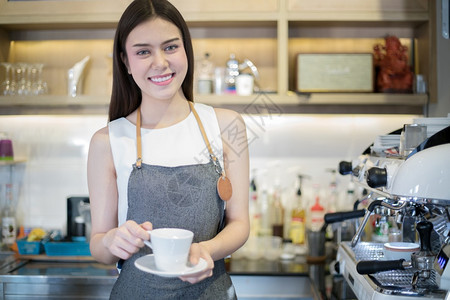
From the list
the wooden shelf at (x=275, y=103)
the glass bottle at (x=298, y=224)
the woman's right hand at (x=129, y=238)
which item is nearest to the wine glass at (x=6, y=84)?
the wooden shelf at (x=275, y=103)

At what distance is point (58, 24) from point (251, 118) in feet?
3.51

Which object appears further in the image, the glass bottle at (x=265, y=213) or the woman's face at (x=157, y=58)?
the glass bottle at (x=265, y=213)

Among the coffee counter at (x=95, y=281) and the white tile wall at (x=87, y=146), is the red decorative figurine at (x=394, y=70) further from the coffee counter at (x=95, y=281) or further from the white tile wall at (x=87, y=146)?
the coffee counter at (x=95, y=281)

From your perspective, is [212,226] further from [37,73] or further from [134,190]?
[37,73]

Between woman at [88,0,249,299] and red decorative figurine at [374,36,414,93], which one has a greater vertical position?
red decorative figurine at [374,36,414,93]

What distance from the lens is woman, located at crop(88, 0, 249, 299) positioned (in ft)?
4.16

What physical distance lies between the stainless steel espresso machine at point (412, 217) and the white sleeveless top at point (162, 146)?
0.44 meters

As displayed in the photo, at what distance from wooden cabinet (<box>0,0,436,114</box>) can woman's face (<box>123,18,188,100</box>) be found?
116cm

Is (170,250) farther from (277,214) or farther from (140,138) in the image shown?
(277,214)

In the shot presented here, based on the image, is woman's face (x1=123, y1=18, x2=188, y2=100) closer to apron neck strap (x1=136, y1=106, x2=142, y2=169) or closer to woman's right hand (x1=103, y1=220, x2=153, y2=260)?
apron neck strap (x1=136, y1=106, x2=142, y2=169)

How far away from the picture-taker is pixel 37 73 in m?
2.62

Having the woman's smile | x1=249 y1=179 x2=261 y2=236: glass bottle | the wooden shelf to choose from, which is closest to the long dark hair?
the woman's smile

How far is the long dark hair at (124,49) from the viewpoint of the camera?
1.29 m

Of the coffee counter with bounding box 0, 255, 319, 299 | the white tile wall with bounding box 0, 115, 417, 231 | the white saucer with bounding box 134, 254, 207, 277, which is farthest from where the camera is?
the white tile wall with bounding box 0, 115, 417, 231
